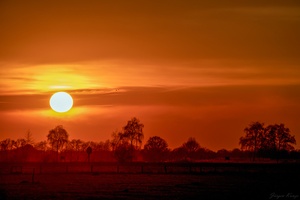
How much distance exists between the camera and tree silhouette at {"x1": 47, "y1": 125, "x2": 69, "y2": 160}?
564 feet

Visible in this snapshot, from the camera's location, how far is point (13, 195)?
44000 millimetres

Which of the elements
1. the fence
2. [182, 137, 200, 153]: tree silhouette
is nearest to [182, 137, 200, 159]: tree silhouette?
[182, 137, 200, 153]: tree silhouette

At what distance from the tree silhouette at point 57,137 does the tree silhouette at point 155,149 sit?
30.8 m

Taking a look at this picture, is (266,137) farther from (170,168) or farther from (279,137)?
(170,168)

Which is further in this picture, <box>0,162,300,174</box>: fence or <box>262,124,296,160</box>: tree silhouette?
<box>262,124,296,160</box>: tree silhouette

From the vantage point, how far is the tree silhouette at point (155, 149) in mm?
150750

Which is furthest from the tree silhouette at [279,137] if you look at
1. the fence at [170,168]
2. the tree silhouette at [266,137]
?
the fence at [170,168]

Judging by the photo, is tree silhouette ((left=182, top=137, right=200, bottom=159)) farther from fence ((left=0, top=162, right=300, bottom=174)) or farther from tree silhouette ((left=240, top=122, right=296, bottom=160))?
fence ((left=0, top=162, right=300, bottom=174))

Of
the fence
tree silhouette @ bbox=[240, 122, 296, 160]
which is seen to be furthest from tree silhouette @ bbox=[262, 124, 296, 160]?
the fence

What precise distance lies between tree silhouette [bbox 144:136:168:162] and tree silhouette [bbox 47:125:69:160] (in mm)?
30823

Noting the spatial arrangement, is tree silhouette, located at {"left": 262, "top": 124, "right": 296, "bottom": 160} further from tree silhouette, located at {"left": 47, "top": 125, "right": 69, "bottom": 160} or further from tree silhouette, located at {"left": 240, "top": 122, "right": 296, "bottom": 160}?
tree silhouette, located at {"left": 47, "top": 125, "right": 69, "bottom": 160}

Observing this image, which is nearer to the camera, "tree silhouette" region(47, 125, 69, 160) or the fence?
the fence

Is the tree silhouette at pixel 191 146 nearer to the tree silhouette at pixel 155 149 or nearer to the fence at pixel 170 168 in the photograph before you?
the tree silhouette at pixel 155 149

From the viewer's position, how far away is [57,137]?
17250cm
